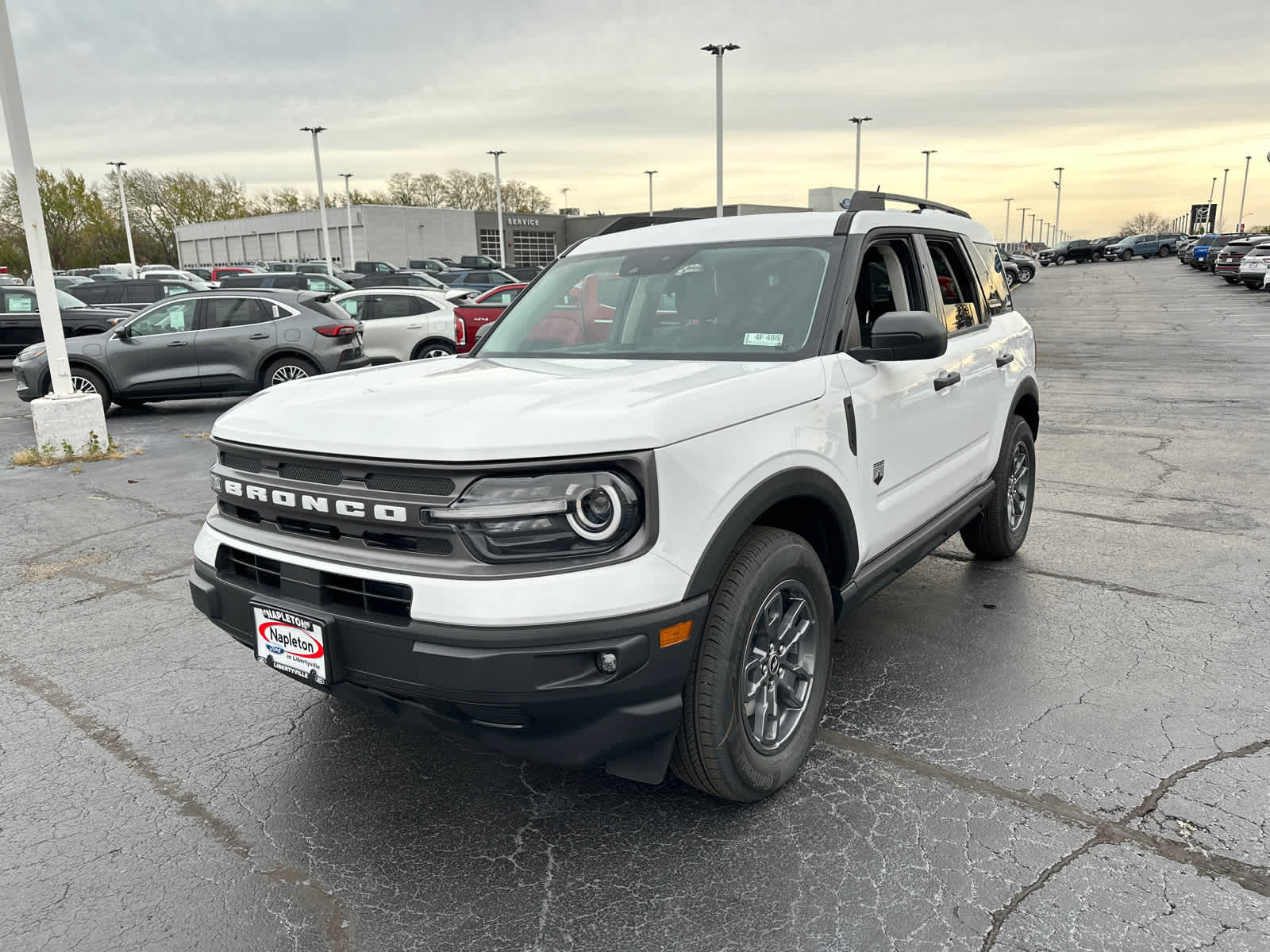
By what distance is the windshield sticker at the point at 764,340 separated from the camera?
11.1 feet

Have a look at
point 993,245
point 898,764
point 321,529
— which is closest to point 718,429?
point 321,529

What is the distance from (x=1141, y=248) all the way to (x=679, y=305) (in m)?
79.1

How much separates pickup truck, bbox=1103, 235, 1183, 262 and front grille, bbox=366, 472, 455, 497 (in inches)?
3113

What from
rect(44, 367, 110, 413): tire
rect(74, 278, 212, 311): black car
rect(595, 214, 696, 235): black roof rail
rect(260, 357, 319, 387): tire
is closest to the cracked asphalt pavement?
rect(595, 214, 696, 235): black roof rail

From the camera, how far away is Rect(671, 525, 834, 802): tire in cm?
261

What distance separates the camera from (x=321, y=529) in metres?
2.72

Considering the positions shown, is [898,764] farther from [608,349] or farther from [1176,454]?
[1176,454]

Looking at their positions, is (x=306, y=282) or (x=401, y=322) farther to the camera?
(x=306, y=282)

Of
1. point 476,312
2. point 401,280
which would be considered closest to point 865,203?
point 476,312

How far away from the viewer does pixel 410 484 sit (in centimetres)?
250

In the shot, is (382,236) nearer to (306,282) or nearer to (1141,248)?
(306,282)

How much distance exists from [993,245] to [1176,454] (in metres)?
4.35

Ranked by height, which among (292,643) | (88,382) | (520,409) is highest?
(520,409)

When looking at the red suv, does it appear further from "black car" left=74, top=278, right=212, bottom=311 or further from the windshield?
the windshield
